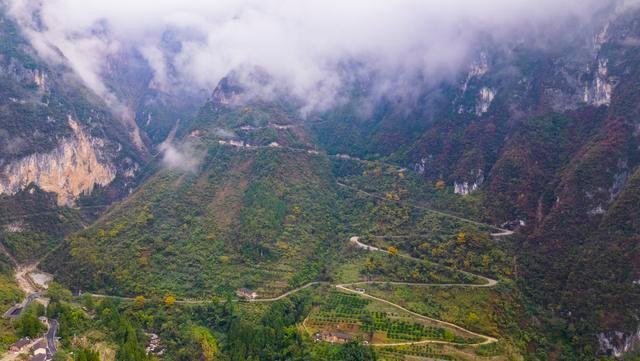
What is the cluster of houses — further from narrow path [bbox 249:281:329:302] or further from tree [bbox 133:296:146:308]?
narrow path [bbox 249:281:329:302]

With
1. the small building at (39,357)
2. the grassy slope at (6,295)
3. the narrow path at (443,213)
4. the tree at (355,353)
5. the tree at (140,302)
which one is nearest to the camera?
the small building at (39,357)

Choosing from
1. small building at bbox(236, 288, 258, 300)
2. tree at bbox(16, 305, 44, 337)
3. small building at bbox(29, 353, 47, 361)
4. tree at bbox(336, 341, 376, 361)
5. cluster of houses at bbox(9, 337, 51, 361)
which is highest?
small building at bbox(236, 288, 258, 300)

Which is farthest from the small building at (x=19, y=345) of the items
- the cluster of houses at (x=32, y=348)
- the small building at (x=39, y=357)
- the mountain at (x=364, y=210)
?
the mountain at (x=364, y=210)

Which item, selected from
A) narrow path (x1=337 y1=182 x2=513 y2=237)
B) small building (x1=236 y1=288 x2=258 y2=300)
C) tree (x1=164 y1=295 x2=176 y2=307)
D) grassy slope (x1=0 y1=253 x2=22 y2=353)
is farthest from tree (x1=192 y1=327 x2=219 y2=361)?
narrow path (x1=337 y1=182 x2=513 y2=237)

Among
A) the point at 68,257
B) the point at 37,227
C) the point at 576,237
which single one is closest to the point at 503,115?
the point at 576,237

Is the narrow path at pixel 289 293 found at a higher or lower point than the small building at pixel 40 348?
higher

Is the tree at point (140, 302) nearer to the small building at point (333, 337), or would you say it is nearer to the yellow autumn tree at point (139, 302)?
the yellow autumn tree at point (139, 302)

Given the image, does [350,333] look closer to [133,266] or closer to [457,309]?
[457,309]
